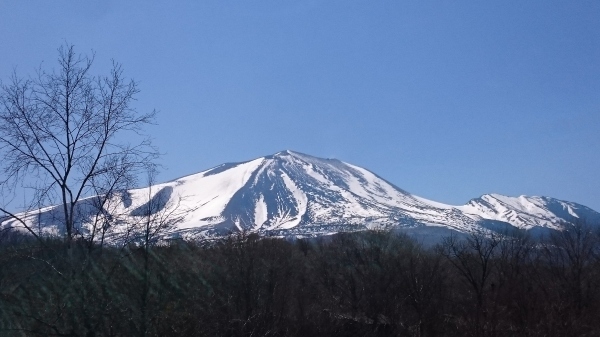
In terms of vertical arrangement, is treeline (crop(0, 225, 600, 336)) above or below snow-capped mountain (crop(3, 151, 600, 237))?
below

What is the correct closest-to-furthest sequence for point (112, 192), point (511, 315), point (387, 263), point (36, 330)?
1. point (36, 330)
2. point (112, 192)
3. point (511, 315)
4. point (387, 263)

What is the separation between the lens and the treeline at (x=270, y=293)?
8.56 meters

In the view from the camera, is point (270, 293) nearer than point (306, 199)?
Yes

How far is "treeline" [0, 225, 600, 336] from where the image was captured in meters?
8.56

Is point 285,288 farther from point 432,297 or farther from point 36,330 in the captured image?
point 36,330

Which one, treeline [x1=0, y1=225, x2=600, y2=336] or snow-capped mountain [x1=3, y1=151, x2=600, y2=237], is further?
snow-capped mountain [x1=3, y1=151, x2=600, y2=237]

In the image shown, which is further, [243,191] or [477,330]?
[243,191]

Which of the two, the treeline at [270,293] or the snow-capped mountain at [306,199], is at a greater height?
the snow-capped mountain at [306,199]

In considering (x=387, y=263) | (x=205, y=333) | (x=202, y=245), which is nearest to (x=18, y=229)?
(x=205, y=333)

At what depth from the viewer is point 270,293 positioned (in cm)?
2316

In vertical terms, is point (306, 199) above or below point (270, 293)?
above

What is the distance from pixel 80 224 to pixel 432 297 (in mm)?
25123

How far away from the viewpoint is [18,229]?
8.82 m

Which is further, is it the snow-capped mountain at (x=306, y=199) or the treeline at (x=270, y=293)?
the snow-capped mountain at (x=306, y=199)
